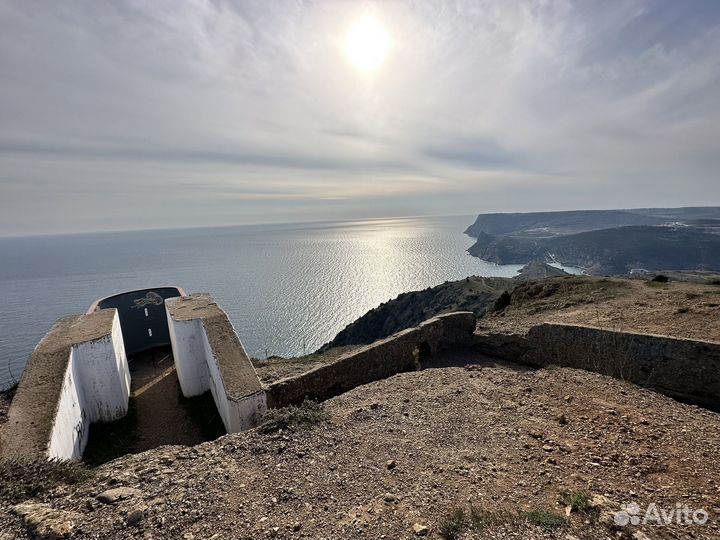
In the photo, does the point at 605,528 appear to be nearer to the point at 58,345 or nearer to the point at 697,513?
the point at 697,513

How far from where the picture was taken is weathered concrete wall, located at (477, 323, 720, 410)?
7473mm

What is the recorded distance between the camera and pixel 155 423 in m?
10.9

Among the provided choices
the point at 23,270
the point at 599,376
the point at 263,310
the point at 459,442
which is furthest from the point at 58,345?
the point at 23,270

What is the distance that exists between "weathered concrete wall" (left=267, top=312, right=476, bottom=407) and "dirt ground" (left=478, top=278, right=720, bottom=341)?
1.70 meters

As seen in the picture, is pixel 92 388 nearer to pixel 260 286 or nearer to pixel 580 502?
pixel 580 502

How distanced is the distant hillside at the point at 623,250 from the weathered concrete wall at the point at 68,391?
132 m

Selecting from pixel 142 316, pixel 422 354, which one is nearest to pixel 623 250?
pixel 422 354

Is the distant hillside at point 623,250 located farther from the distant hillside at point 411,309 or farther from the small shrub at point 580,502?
the small shrub at point 580,502

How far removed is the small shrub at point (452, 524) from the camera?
3.74 meters

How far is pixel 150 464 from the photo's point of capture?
5.38 metres

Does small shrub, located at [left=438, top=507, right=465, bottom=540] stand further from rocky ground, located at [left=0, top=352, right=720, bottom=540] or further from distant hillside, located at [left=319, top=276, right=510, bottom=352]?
distant hillside, located at [left=319, top=276, right=510, bottom=352]

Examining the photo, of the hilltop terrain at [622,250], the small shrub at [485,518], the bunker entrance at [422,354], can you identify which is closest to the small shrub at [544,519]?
the small shrub at [485,518]

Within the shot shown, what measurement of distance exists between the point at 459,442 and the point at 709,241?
158442mm
